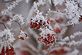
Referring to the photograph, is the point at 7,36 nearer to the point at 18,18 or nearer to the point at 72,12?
the point at 18,18

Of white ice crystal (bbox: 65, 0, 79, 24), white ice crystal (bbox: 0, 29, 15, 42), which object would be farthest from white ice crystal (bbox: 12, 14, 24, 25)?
white ice crystal (bbox: 65, 0, 79, 24)

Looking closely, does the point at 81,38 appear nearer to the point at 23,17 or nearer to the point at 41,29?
the point at 41,29

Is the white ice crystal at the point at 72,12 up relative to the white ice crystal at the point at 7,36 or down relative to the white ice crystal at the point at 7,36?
up

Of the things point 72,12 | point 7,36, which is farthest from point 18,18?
point 72,12

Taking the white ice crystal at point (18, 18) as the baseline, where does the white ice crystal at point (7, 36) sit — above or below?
below

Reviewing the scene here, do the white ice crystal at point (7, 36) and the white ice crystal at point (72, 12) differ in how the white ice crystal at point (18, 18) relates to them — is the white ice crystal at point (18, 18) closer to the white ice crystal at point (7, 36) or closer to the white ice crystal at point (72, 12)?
the white ice crystal at point (7, 36)

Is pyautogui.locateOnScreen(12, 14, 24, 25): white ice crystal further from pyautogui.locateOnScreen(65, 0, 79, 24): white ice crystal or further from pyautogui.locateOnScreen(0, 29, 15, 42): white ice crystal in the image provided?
pyautogui.locateOnScreen(65, 0, 79, 24): white ice crystal

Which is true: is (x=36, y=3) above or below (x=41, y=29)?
above

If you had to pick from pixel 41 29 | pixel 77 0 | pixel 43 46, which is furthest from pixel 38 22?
pixel 77 0

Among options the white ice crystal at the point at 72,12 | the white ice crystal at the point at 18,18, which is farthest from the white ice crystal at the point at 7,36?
the white ice crystal at the point at 72,12

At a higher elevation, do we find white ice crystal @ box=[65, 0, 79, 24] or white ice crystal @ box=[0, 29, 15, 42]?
white ice crystal @ box=[65, 0, 79, 24]

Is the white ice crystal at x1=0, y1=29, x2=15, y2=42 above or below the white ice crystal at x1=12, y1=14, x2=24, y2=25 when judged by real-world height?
below
